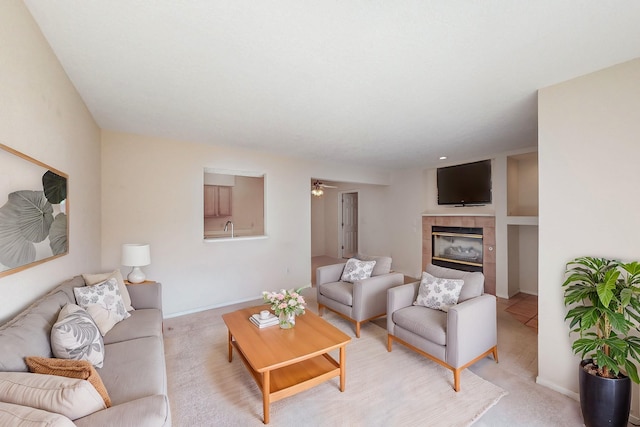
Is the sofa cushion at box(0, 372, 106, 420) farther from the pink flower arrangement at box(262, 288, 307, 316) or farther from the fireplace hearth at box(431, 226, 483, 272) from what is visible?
the fireplace hearth at box(431, 226, 483, 272)

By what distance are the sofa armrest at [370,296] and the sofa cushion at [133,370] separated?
195 centimetres

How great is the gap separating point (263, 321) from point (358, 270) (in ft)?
5.02

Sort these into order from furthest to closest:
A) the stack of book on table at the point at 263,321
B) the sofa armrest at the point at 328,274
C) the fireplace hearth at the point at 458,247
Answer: the fireplace hearth at the point at 458,247
the sofa armrest at the point at 328,274
the stack of book on table at the point at 263,321

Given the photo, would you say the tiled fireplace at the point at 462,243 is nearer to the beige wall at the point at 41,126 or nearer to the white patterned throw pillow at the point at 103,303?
the white patterned throw pillow at the point at 103,303

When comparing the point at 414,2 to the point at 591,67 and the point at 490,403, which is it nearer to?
the point at 591,67

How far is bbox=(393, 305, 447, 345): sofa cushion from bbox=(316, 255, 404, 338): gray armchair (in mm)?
464

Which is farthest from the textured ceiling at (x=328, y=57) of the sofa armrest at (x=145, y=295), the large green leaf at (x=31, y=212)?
the sofa armrest at (x=145, y=295)

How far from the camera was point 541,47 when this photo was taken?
1.68 m

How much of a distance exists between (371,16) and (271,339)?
7.52 ft

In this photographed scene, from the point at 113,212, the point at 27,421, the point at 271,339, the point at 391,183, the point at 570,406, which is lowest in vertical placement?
the point at 570,406

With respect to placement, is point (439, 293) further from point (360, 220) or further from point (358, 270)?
point (360, 220)

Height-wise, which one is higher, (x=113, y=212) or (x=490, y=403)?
(x=113, y=212)

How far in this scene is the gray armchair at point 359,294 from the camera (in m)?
3.07

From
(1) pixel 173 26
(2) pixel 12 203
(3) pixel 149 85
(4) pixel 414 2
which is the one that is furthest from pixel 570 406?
(3) pixel 149 85
